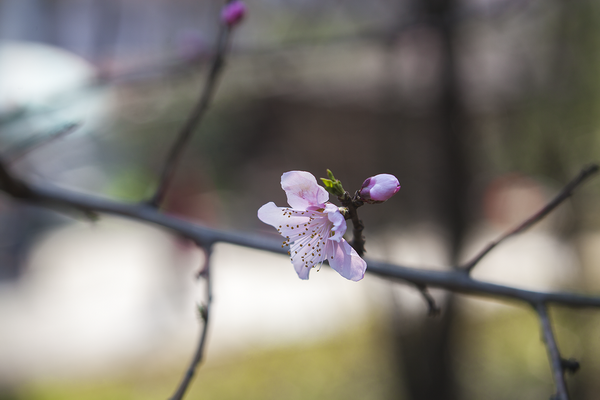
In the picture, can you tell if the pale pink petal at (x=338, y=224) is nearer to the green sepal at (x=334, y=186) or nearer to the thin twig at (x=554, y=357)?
the green sepal at (x=334, y=186)

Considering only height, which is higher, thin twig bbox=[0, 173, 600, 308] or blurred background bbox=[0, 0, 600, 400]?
blurred background bbox=[0, 0, 600, 400]

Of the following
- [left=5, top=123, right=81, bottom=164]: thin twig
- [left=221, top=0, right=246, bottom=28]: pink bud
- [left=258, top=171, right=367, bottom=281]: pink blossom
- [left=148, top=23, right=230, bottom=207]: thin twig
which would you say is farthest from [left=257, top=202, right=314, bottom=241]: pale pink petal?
[left=221, top=0, right=246, bottom=28]: pink bud

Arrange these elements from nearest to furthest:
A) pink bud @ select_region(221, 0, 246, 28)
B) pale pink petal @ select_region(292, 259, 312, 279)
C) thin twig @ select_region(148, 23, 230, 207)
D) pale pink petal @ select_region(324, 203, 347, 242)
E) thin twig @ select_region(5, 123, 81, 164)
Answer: pale pink petal @ select_region(324, 203, 347, 242), pale pink petal @ select_region(292, 259, 312, 279), thin twig @ select_region(5, 123, 81, 164), thin twig @ select_region(148, 23, 230, 207), pink bud @ select_region(221, 0, 246, 28)

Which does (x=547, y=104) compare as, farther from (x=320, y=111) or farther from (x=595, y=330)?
(x=320, y=111)

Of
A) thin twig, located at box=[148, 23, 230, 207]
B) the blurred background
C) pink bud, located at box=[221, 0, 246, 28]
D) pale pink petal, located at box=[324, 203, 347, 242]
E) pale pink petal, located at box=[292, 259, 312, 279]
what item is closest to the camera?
pale pink petal, located at box=[324, 203, 347, 242]

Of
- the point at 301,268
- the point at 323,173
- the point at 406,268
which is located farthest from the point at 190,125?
the point at 323,173

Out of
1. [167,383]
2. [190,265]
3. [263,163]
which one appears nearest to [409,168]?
[167,383]

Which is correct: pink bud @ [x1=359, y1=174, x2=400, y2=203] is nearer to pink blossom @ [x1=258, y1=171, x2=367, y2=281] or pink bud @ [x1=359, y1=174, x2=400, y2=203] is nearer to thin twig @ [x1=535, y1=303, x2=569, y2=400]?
pink blossom @ [x1=258, y1=171, x2=367, y2=281]
